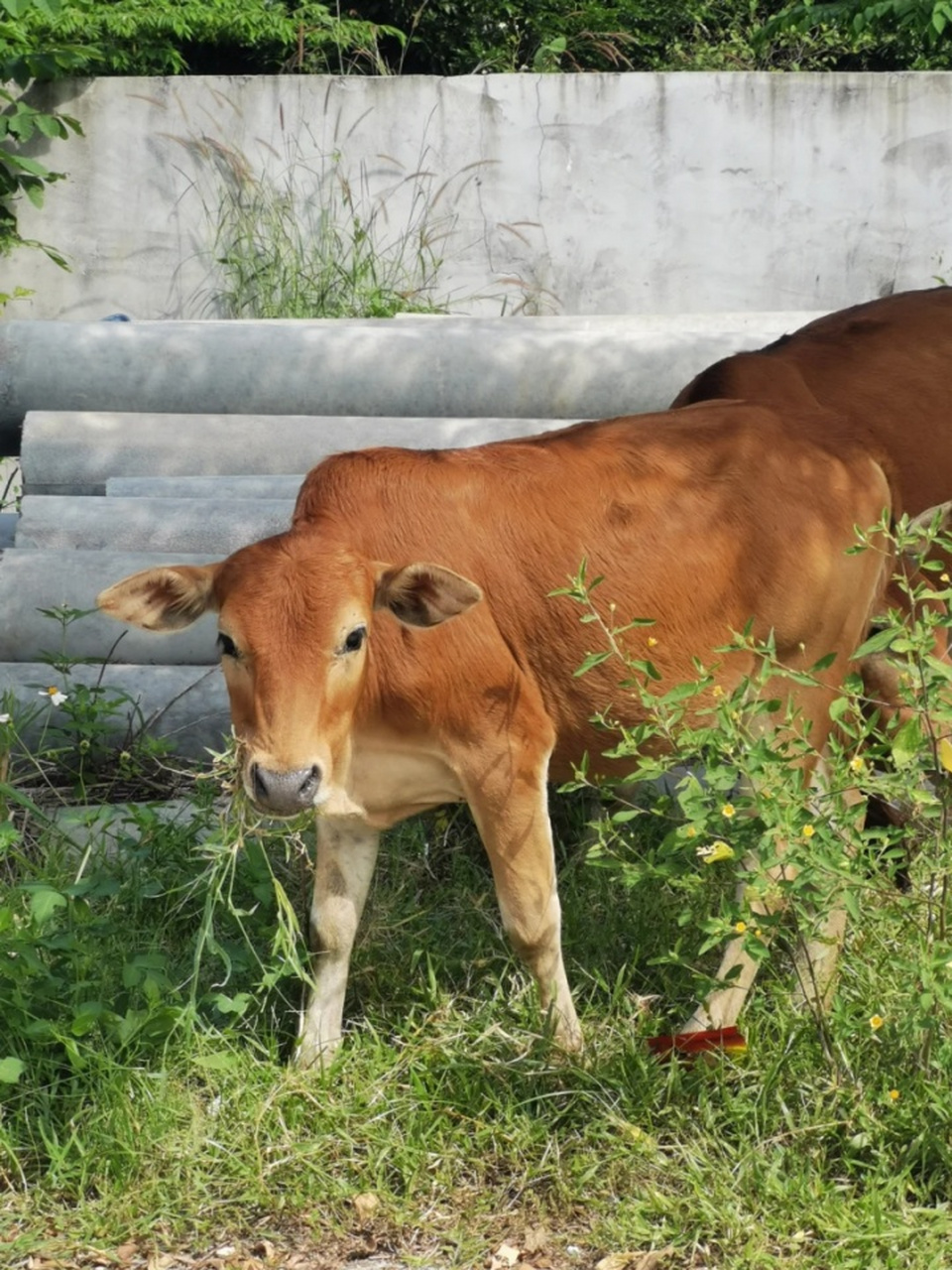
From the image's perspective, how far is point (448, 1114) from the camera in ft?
13.2

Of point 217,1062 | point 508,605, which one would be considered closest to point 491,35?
point 508,605

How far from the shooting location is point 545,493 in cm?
443

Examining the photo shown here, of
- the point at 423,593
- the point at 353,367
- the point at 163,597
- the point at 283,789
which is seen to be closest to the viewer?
the point at 283,789

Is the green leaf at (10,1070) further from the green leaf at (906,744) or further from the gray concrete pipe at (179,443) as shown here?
the gray concrete pipe at (179,443)

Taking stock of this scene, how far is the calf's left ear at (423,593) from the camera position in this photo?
3951 mm

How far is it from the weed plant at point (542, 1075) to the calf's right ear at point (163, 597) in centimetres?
38

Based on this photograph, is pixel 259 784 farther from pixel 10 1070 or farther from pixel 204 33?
pixel 204 33

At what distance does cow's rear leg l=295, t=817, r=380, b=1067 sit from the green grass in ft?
0.32

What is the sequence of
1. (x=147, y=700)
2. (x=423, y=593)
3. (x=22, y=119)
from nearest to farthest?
(x=423, y=593) < (x=147, y=700) < (x=22, y=119)

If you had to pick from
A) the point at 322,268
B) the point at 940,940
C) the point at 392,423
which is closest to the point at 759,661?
the point at 940,940

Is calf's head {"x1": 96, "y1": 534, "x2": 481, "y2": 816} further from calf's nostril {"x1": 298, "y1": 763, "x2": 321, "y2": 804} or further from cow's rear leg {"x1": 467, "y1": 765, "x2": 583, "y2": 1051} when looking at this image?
cow's rear leg {"x1": 467, "y1": 765, "x2": 583, "y2": 1051}

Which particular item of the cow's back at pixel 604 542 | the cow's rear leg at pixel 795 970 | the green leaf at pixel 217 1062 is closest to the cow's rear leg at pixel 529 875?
the cow's back at pixel 604 542

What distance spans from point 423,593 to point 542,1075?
3.82 ft

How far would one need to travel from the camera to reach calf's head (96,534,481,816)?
3.80 meters
